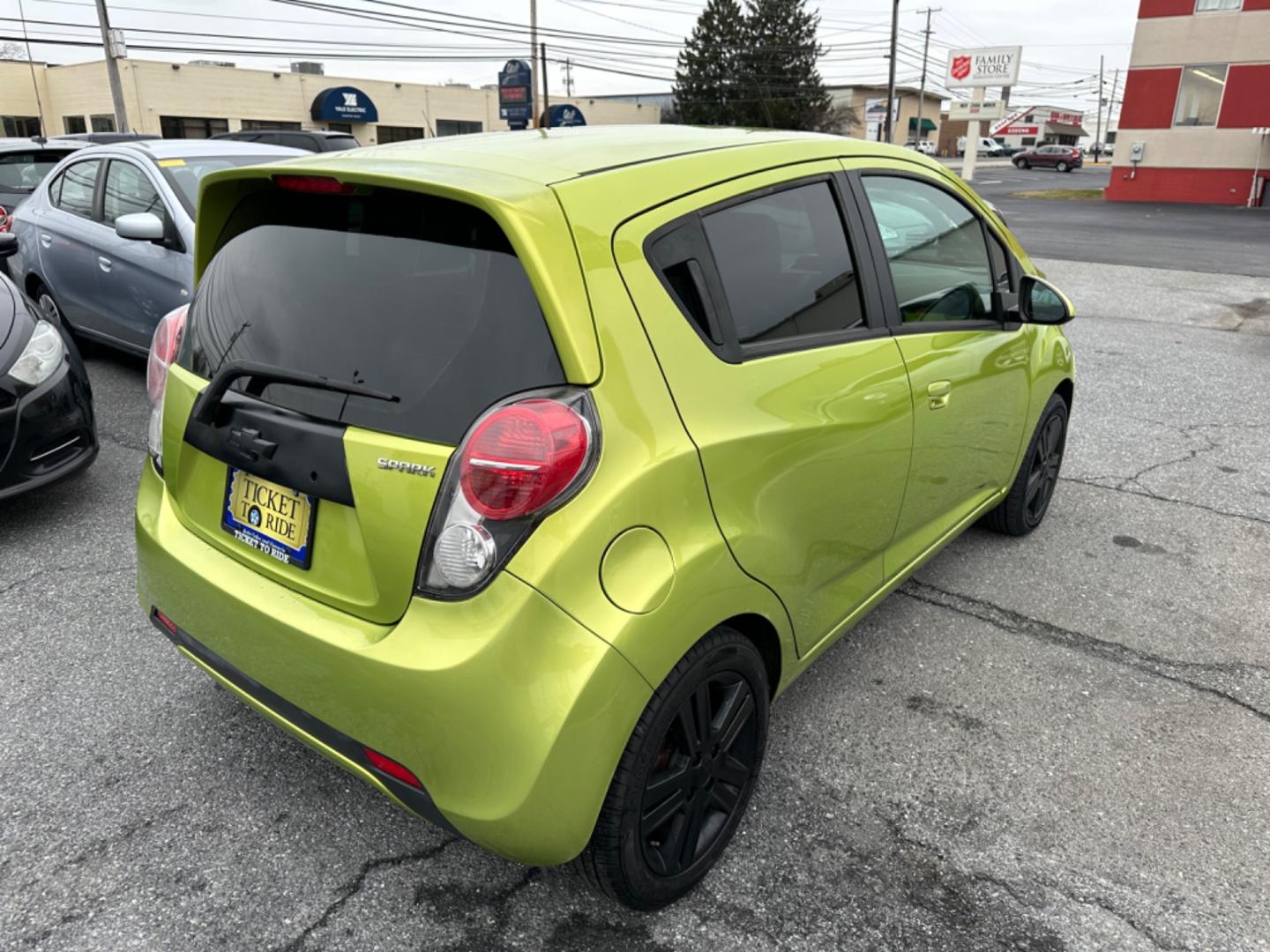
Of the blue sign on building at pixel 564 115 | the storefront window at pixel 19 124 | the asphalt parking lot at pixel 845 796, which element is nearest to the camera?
the asphalt parking lot at pixel 845 796

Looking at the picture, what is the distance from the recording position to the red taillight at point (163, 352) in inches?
99.7

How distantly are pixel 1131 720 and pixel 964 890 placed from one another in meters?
1.04

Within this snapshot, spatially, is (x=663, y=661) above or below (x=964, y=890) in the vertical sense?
above

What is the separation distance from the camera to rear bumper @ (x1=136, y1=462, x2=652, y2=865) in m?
1.71

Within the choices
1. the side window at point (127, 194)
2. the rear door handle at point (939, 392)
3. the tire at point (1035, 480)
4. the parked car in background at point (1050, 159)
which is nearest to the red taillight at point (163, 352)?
the rear door handle at point (939, 392)

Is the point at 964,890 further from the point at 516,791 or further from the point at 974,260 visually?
the point at 974,260

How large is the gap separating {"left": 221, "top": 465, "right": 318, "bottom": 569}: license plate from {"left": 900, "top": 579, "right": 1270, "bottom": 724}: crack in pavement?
2.50m

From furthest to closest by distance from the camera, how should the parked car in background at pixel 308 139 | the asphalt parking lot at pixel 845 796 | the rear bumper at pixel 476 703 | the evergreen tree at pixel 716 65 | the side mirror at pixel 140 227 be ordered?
the evergreen tree at pixel 716 65 < the parked car in background at pixel 308 139 < the side mirror at pixel 140 227 < the asphalt parking lot at pixel 845 796 < the rear bumper at pixel 476 703

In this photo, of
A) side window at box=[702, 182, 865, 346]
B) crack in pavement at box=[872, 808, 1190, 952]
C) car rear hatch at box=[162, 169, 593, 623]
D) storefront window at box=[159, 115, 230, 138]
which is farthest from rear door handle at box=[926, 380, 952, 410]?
storefront window at box=[159, 115, 230, 138]

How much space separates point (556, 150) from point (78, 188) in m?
6.13

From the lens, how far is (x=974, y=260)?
11.1 feet

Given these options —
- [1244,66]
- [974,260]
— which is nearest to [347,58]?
[1244,66]

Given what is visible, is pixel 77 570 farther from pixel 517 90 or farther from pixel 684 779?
pixel 517 90

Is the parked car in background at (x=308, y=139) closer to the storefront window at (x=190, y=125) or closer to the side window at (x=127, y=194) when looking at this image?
the side window at (x=127, y=194)
